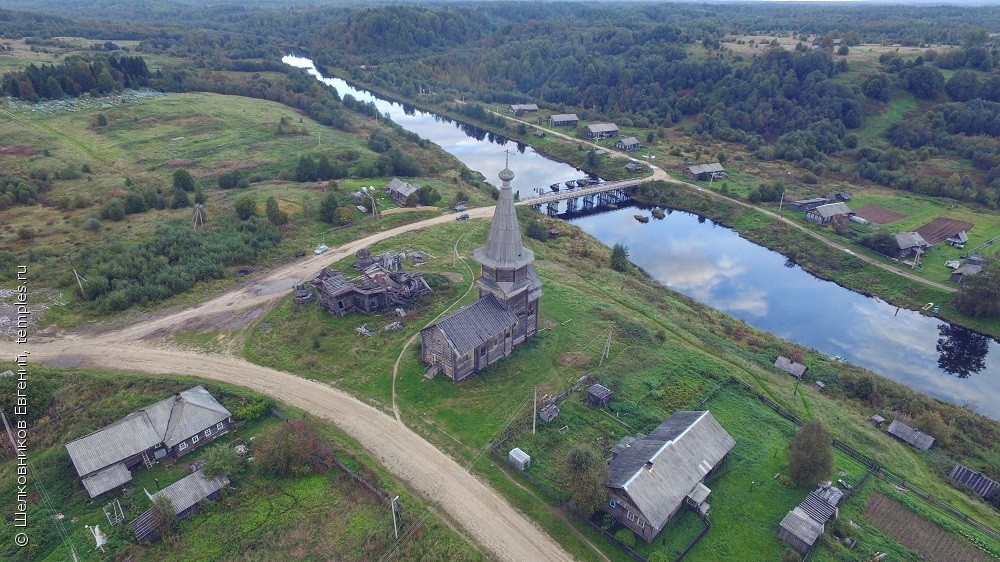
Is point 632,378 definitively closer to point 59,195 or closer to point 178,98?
point 59,195

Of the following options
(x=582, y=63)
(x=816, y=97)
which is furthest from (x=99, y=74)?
(x=816, y=97)

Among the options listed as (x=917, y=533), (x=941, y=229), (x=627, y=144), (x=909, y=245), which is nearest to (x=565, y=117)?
(x=627, y=144)

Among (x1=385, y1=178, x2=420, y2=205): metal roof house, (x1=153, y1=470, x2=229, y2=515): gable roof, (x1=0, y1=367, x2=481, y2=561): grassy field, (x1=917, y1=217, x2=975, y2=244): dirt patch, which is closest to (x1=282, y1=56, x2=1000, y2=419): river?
(x1=917, y1=217, x2=975, y2=244): dirt patch

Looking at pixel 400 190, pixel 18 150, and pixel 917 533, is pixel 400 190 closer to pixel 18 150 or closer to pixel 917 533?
pixel 18 150

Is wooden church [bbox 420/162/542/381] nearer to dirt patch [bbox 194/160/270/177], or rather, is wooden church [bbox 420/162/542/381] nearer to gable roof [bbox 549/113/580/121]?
dirt patch [bbox 194/160/270/177]

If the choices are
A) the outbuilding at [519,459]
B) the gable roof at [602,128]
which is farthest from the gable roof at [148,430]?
the gable roof at [602,128]

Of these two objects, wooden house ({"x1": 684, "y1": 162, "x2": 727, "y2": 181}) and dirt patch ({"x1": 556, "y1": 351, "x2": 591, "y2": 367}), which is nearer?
dirt patch ({"x1": 556, "y1": 351, "x2": 591, "y2": 367})
